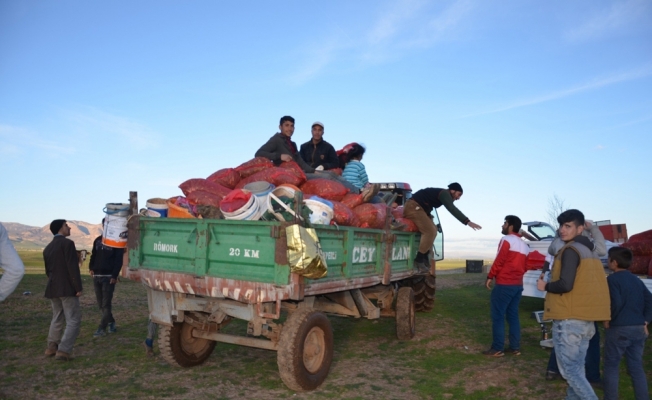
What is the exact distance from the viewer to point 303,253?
411 centimetres

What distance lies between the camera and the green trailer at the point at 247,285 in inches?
171

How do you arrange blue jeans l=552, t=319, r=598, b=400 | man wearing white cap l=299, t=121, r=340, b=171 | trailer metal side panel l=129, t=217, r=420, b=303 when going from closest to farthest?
blue jeans l=552, t=319, r=598, b=400 < trailer metal side panel l=129, t=217, r=420, b=303 < man wearing white cap l=299, t=121, r=340, b=171

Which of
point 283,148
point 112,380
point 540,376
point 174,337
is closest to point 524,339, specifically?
point 540,376

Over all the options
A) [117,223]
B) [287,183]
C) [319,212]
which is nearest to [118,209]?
[117,223]

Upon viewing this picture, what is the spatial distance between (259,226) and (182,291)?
1.14 m

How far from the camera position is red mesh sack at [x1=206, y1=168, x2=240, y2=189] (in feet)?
18.9

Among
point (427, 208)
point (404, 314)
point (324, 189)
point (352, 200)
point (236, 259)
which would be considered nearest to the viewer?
point (236, 259)

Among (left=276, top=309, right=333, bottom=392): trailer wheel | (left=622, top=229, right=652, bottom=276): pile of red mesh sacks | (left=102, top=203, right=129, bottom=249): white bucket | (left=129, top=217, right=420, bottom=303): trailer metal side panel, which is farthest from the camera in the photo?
(left=622, top=229, right=652, bottom=276): pile of red mesh sacks

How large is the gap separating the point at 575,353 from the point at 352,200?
299cm

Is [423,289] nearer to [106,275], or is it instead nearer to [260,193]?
[260,193]

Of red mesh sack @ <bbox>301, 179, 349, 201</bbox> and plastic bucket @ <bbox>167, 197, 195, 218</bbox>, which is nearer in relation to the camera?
plastic bucket @ <bbox>167, 197, 195, 218</bbox>

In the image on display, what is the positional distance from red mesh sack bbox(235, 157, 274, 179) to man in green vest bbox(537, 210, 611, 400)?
11.6 ft

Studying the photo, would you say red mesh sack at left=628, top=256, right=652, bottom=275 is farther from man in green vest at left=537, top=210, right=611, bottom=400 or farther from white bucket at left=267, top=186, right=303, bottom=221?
white bucket at left=267, top=186, right=303, bottom=221

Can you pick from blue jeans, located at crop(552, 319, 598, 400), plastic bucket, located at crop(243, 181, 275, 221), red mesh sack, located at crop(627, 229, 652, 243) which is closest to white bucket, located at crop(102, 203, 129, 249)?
plastic bucket, located at crop(243, 181, 275, 221)
